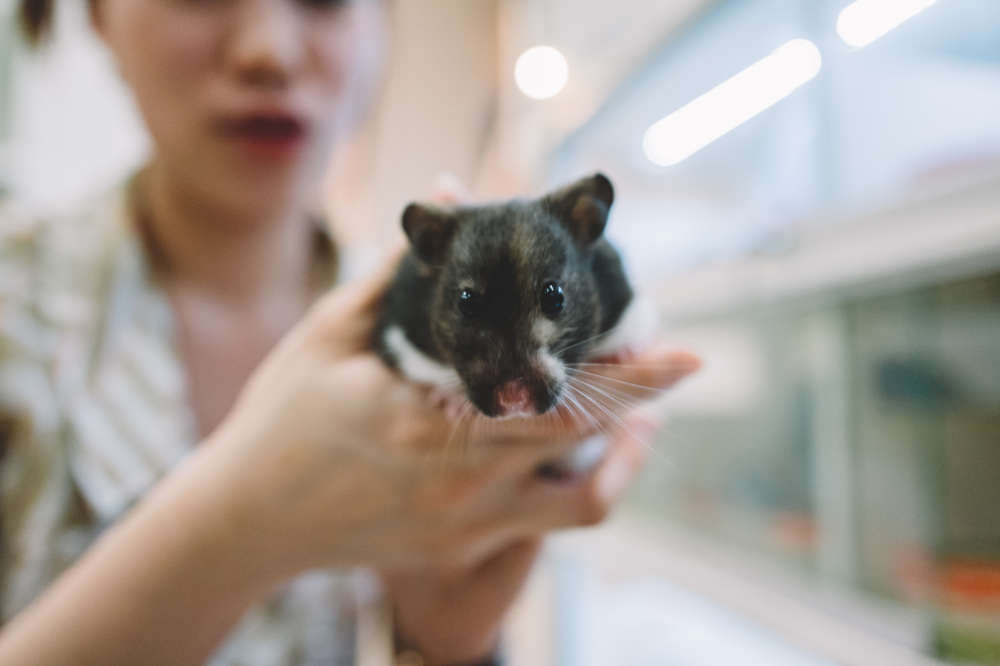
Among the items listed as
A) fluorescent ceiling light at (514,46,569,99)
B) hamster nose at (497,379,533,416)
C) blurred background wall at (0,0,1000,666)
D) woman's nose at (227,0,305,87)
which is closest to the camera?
hamster nose at (497,379,533,416)

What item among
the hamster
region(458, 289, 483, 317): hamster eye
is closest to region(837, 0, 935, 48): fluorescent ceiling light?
the hamster

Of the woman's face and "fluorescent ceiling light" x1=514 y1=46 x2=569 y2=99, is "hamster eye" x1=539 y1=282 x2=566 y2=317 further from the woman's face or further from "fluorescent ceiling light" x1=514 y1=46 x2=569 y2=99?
"fluorescent ceiling light" x1=514 y1=46 x2=569 y2=99

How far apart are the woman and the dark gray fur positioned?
3.9 inches

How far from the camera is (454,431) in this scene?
0.88 m

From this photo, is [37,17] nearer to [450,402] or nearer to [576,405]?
[450,402]

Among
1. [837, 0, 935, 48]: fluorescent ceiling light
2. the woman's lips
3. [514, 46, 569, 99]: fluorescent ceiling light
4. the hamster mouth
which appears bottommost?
the hamster mouth

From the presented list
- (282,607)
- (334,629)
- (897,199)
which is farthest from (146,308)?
(897,199)

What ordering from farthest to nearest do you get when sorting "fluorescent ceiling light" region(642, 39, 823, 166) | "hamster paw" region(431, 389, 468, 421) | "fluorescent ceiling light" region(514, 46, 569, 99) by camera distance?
"fluorescent ceiling light" region(514, 46, 569, 99) < "fluorescent ceiling light" region(642, 39, 823, 166) < "hamster paw" region(431, 389, 468, 421)

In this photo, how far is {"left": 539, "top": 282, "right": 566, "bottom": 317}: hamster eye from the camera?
718mm

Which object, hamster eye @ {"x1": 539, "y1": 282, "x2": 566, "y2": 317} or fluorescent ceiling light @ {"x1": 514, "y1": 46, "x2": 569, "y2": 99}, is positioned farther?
fluorescent ceiling light @ {"x1": 514, "y1": 46, "x2": 569, "y2": 99}

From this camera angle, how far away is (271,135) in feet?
3.66

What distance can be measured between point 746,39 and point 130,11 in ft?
4.63

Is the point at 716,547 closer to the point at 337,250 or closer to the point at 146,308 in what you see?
the point at 337,250

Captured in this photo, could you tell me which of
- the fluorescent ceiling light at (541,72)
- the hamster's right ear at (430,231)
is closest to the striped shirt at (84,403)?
the hamster's right ear at (430,231)
